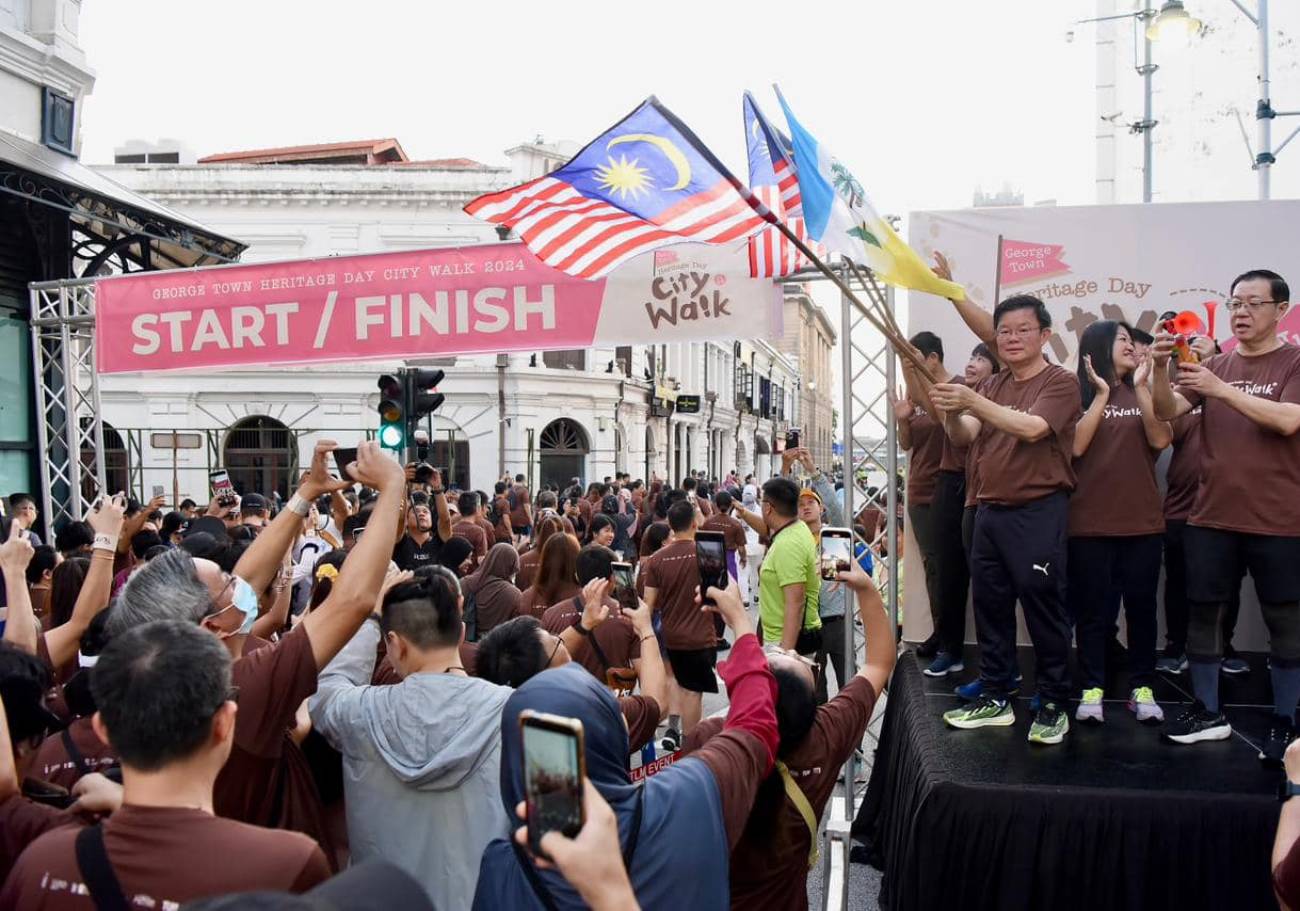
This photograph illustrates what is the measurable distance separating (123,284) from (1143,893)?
8483mm

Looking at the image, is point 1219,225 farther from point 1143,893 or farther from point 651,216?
point 1143,893

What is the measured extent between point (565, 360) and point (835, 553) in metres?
27.3

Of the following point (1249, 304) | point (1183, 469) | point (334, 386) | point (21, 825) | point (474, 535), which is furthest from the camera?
point (334, 386)

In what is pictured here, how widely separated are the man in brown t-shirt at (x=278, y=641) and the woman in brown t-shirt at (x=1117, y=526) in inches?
124

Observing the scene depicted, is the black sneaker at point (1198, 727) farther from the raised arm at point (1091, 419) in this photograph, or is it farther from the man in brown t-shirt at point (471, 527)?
the man in brown t-shirt at point (471, 527)

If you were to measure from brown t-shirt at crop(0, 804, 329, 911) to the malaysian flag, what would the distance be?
361 cm

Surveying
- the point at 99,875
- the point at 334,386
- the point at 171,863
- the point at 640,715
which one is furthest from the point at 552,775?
the point at 334,386

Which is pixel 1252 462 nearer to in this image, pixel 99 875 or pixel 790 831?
pixel 790 831

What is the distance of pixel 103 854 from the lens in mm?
1731

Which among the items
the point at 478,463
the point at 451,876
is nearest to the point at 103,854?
the point at 451,876

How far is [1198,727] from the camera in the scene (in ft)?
13.0

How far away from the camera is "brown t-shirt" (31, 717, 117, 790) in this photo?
8.25ft

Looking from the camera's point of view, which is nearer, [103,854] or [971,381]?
[103,854]

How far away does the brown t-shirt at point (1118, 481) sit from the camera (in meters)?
4.34
